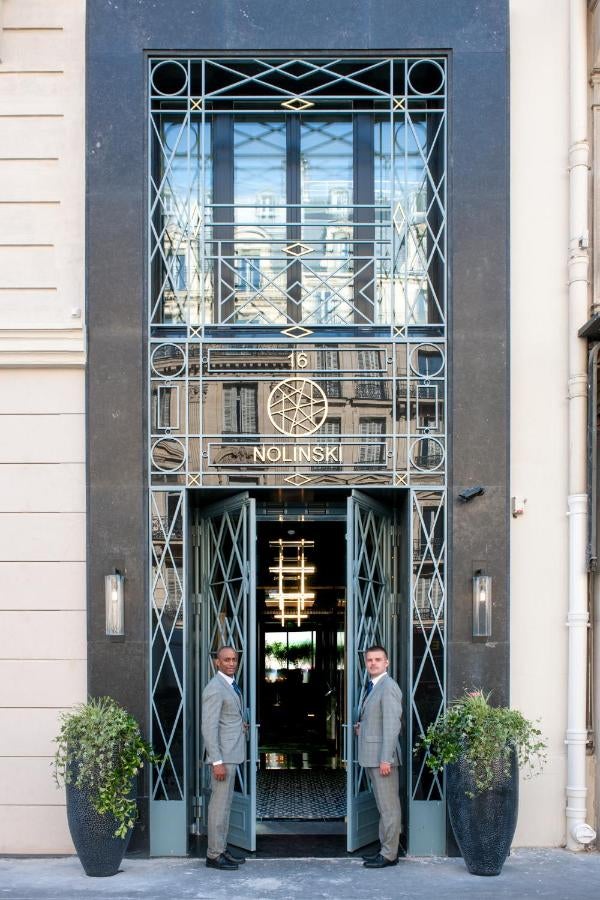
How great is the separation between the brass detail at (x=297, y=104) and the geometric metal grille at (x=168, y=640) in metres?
3.57

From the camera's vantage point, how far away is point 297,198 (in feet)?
30.6

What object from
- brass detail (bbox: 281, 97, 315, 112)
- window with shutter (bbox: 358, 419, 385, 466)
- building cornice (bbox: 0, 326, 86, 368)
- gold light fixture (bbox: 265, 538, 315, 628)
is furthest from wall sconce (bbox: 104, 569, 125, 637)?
gold light fixture (bbox: 265, 538, 315, 628)

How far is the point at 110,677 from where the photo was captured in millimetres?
8641

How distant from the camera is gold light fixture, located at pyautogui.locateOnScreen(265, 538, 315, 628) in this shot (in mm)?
13422

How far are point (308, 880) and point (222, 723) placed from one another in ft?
4.51

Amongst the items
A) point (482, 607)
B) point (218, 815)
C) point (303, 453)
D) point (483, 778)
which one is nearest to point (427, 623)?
point (482, 607)

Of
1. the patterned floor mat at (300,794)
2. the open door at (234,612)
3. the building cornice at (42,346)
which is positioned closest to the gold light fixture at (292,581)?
the patterned floor mat at (300,794)

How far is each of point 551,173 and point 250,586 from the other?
440cm

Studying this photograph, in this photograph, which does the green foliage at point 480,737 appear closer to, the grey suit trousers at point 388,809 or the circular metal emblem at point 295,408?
the grey suit trousers at point 388,809

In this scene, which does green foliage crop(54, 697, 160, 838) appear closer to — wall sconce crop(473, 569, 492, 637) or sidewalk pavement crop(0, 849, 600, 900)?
sidewalk pavement crop(0, 849, 600, 900)

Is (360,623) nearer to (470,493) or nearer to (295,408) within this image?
(470,493)

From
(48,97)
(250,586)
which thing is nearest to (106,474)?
(250,586)

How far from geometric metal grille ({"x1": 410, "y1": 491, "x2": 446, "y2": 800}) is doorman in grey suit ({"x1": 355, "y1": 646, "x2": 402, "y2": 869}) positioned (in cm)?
29

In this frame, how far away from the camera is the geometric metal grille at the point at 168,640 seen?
8648 millimetres
